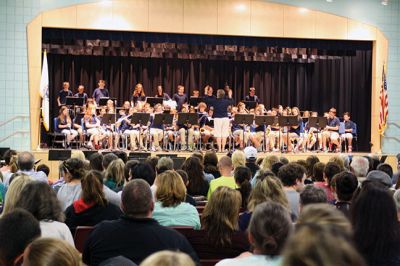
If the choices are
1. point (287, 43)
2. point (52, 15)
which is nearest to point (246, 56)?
point (287, 43)

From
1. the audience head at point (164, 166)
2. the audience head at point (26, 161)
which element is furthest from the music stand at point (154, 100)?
the audience head at point (26, 161)

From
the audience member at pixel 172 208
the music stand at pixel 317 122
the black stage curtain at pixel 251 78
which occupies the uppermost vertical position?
the black stage curtain at pixel 251 78

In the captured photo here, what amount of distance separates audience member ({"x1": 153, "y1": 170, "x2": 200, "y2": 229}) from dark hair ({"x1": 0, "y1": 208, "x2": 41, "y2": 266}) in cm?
267

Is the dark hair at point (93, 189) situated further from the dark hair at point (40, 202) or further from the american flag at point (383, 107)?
the american flag at point (383, 107)

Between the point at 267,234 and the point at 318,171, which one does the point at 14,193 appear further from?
the point at 318,171

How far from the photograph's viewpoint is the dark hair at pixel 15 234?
9.21ft

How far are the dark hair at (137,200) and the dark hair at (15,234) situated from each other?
50.8 inches

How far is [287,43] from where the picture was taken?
20.7 m

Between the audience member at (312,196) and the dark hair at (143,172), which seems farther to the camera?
the dark hair at (143,172)

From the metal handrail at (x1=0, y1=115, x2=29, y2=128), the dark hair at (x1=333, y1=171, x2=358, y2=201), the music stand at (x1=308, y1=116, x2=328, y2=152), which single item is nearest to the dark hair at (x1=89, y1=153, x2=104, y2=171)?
the dark hair at (x1=333, y1=171, x2=358, y2=201)

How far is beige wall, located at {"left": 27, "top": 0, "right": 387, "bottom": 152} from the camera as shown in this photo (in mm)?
19078

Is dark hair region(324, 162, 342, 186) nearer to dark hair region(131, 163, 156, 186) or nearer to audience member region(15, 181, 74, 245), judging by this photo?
dark hair region(131, 163, 156, 186)

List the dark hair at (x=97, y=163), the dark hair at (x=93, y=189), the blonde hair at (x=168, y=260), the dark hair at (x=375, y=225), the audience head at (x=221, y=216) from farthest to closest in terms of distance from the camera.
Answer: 1. the dark hair at (x=97, y=163)
2. the dark hair at (x=93, y=189)
3. the audience head at (x=221, y=216)
4. the dark hair at (x=375, y=225)
5. the blonde hair at (x=168, y=260)

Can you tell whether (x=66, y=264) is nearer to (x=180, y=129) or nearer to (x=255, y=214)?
(x=255, y=214)
